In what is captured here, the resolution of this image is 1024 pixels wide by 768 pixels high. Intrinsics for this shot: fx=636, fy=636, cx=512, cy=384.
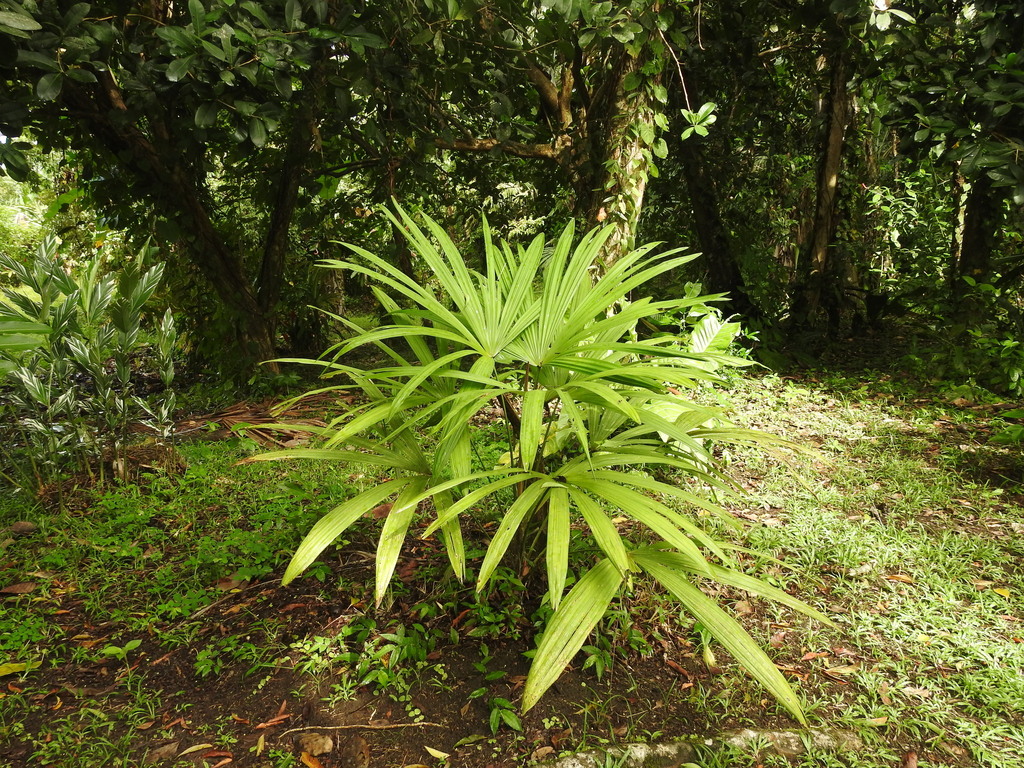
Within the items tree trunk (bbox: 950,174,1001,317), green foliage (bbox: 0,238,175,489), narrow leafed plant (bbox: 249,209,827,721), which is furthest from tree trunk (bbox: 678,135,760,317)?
green foliage (bbox: 0,238,175,489)

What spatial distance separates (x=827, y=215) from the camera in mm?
4758

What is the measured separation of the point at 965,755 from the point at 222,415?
3.71 m

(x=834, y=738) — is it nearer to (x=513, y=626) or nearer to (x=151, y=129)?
(x=513, y=626)

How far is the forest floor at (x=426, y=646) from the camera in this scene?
1531 mm

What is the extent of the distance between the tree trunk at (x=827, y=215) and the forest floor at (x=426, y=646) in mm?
2458

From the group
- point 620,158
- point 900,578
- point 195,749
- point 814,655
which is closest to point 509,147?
point 620,158

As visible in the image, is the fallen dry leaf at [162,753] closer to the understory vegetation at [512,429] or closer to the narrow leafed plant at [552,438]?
the understory vegetation at [512,429]

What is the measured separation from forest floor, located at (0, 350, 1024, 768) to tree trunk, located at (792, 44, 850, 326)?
2458mm

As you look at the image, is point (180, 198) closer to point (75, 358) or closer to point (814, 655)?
point (75, 358)

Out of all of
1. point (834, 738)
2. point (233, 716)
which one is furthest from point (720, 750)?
point (233, 716)

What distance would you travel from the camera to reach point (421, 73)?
3365 mm

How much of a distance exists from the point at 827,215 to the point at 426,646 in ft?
14.6

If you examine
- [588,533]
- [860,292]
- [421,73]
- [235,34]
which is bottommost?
[588,533]

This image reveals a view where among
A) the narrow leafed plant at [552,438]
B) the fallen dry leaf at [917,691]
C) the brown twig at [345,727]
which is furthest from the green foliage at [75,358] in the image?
the fallen dry leaf at [917,691]
